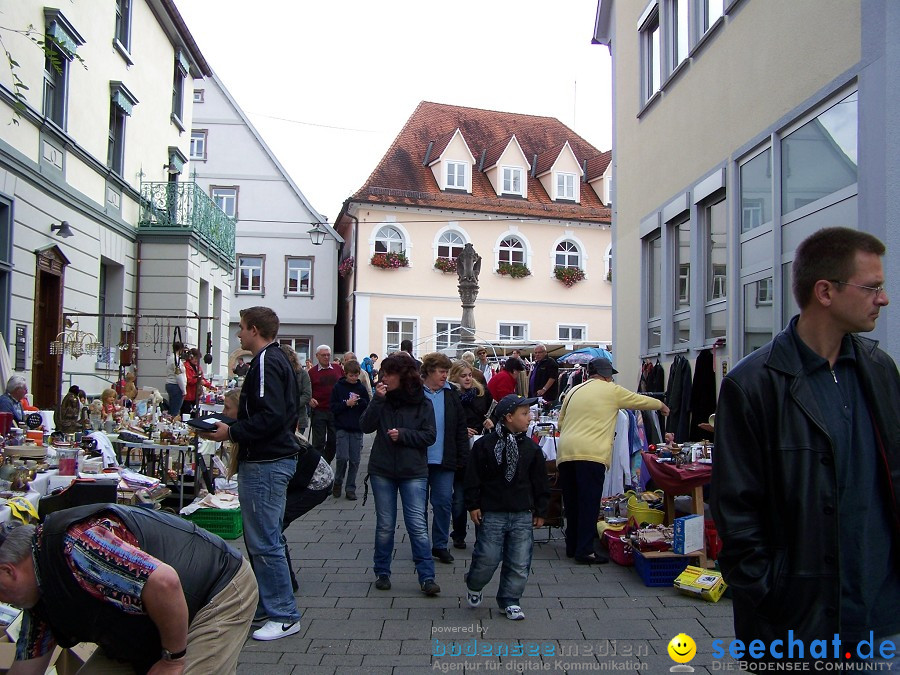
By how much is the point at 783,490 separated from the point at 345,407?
343 inches

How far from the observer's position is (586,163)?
129 ft

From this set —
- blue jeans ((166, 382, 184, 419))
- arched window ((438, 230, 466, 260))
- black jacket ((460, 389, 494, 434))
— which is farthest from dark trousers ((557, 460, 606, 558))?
arched window ((438, 230, 466, 260))

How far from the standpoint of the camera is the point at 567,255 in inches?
1437

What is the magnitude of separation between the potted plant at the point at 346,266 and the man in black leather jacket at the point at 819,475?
31.6 meters

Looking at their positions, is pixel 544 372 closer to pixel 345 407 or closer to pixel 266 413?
pixel 345 407

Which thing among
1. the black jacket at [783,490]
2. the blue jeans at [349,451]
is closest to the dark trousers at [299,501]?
the black jacket at [783,490]

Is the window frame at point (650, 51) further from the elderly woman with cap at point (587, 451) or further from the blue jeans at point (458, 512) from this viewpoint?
the blue jeans at point (458, 512)

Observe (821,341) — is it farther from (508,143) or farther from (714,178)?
(508,143)

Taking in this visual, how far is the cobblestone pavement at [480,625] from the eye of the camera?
194 inches

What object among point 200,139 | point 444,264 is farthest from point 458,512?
point 200,139

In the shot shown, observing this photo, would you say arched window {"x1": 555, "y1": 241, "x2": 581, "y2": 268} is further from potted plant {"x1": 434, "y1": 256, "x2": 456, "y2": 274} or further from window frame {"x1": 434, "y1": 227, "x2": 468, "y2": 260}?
potted plant {"x1": 434, "y1": 256, "x2": 456, "y2": 274}

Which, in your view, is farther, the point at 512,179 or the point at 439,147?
the point at 512,179

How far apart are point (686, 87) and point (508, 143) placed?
84.9 feet

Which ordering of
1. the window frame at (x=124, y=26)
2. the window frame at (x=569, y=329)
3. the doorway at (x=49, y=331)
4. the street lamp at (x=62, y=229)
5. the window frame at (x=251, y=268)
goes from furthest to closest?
the window frame at (x=251, y=268) → the window frame at (x=569, y=329) → the window frame at (x=124, y=26) → the doorway at (x=49, y=331) → the street lamp at (x=62, y=229)
